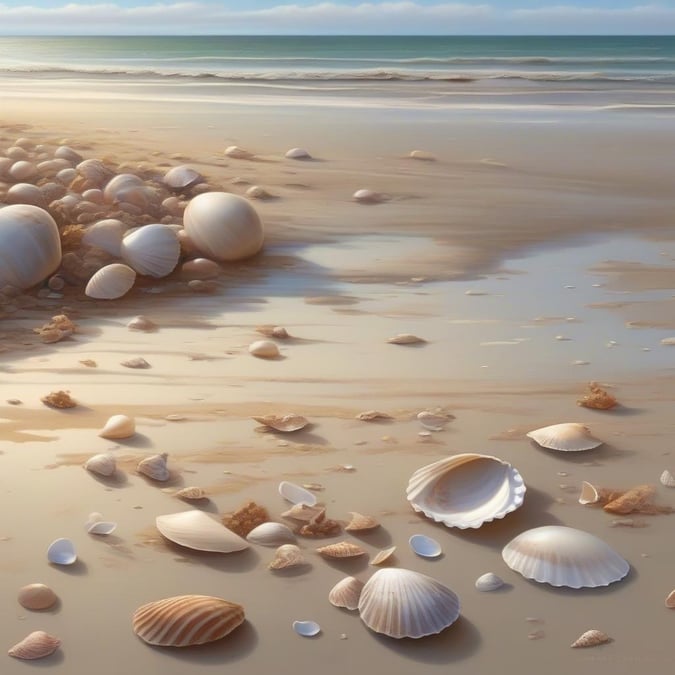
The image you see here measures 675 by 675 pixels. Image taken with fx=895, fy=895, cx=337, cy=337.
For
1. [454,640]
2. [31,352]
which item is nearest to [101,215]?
[31,352]

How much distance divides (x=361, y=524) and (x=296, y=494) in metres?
0.19

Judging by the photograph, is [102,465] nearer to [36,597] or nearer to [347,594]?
[36,597]

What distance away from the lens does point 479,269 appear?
12.5ft

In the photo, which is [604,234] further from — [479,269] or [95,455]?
[95,455]

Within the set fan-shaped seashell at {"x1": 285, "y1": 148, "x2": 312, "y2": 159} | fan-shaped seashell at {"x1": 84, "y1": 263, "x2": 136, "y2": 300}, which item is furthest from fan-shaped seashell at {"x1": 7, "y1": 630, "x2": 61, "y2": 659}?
fan-shaped seashell at {"x1": 285, "y1": 148, "x2": 312, "y2": 159}

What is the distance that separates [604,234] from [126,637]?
136 inches

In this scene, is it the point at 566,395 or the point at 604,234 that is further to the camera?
the point at 604,234

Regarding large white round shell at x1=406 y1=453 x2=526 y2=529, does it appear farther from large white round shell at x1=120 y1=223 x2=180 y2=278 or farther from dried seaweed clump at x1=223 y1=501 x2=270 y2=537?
large white round shell at x1=120 y1=223 x2=180 y2=278

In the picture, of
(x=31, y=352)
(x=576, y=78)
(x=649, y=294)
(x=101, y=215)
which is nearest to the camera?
(x=31, y=352)

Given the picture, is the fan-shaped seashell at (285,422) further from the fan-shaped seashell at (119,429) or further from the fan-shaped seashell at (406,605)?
the fan-shaped seashell at (406,605)

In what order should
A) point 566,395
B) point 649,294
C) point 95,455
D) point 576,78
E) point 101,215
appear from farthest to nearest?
point 576,78 → point 101,215 → point 649,294 → point 566,395 → point 95,455

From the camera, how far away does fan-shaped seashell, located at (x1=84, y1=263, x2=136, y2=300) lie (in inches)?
132

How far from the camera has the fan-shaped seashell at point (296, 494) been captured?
1939mm

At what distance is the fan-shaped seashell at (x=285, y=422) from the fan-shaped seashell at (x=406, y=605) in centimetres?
74
